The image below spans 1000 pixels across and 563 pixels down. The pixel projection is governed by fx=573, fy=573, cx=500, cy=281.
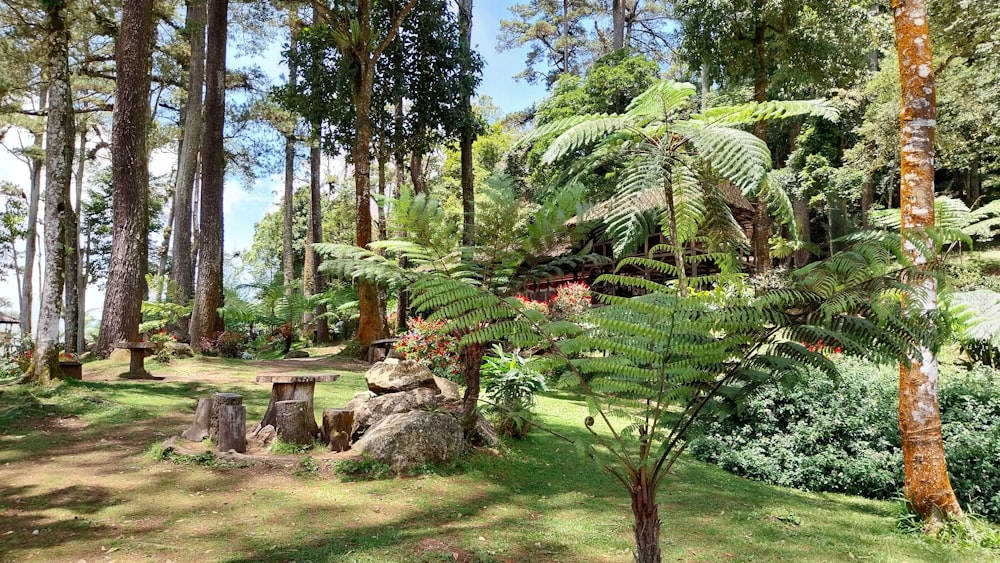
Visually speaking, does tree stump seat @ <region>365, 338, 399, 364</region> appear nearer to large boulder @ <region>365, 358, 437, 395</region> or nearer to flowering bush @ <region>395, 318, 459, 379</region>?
flowering bush @ <region>395, 318, 459, 379</region>

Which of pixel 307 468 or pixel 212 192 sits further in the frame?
pixel 212 192

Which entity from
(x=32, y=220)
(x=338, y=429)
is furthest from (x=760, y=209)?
(x=32, y=220)

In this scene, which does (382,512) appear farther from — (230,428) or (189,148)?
(189,148)

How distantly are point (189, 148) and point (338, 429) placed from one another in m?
11.4

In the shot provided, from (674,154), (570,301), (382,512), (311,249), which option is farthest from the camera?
(311,249)

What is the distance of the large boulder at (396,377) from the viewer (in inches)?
269

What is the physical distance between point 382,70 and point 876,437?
13.6 meters

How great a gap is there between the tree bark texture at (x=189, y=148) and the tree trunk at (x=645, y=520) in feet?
48.8

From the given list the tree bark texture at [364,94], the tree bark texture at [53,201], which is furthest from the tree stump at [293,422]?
the tree bark texture at [364,94]

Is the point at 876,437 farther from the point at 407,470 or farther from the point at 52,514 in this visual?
the point at 52,514

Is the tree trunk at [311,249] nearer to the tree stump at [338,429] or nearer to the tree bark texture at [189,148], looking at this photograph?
the tree bark texture at [189,148]

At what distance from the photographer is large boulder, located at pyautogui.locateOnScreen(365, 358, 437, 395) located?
6.84m

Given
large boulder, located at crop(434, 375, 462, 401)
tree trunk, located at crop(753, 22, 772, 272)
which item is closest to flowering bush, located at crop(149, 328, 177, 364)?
large boulder, located at crop(434, 375, 462, 401)

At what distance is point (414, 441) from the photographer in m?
5.47
